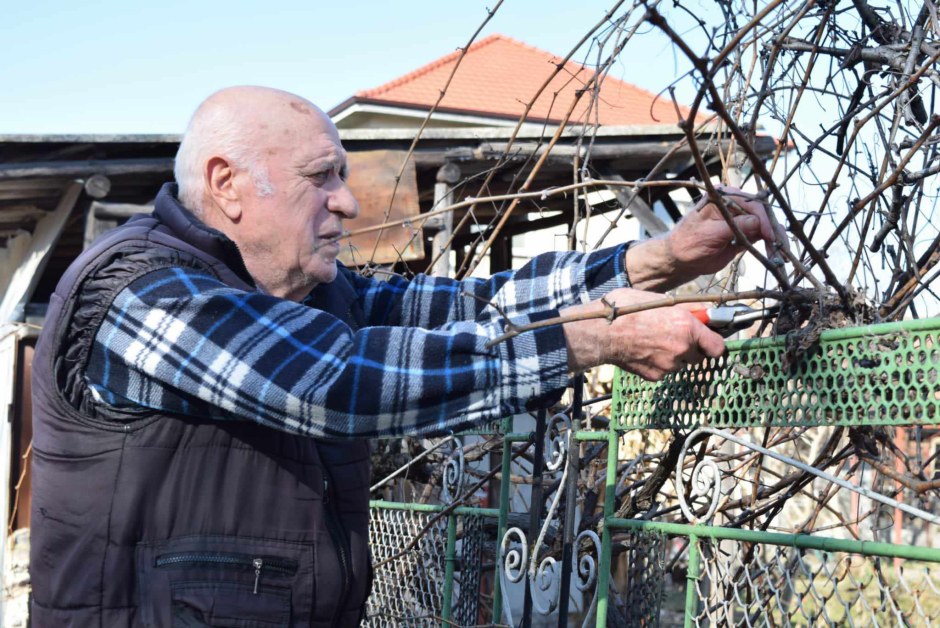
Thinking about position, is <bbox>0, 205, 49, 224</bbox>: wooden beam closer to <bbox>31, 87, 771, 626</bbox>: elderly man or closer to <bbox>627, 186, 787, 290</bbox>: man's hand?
<bbox>31, 87, 771, 626</bbox>: elderly man

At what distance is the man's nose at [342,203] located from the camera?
234cm

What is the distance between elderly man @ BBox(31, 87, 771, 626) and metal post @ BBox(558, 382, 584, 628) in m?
0.48

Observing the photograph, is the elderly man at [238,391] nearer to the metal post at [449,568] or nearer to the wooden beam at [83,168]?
the metal post at [449,568]

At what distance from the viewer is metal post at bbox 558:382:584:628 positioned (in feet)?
7.97

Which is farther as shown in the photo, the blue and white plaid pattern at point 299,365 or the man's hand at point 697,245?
the man's hand at point 697,245

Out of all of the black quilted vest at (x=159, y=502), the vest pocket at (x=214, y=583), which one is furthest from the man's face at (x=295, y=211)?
the vest pocket at (x=214, y=583)

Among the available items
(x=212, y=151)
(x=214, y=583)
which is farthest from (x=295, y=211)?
(x=214, y=583)

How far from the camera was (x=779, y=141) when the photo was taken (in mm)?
2580

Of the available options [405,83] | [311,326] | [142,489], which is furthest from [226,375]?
[405,83]

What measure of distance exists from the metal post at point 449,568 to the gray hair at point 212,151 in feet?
4.73

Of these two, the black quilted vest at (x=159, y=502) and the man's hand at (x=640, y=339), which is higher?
the man's hand at (x=640, y=339)

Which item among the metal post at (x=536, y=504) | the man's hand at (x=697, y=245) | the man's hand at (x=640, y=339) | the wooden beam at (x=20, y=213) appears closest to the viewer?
the man's hand at (x=640, y=339)

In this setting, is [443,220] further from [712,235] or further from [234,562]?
[234,562]

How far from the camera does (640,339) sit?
6.23ft
